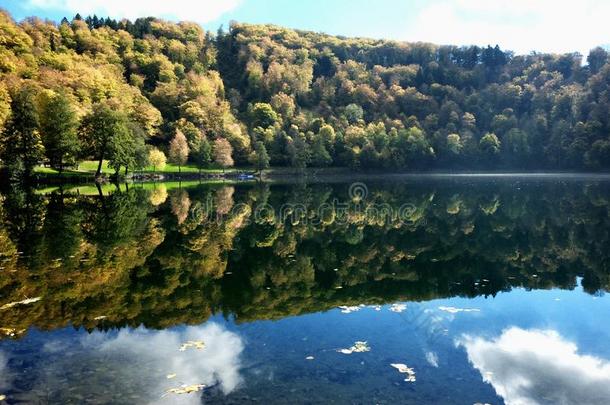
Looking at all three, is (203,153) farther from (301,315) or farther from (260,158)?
(301,315)

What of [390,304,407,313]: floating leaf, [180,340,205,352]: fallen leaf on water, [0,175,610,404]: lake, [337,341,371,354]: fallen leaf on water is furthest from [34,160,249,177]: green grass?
[337,341,371,354]: fallen leaf on water

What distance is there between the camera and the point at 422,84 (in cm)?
18800

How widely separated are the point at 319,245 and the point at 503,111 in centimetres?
15289

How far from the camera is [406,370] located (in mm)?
11391

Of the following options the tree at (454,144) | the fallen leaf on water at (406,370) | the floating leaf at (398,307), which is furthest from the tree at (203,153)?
the fallen leaf on water at (406,370)

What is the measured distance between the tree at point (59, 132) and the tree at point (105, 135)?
2713 mm

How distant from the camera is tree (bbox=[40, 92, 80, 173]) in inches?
3179

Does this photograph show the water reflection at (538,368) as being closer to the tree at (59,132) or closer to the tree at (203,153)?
the tree at (59,132)

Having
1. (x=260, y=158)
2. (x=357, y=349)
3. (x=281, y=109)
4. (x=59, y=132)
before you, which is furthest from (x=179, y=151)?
(x=357, y=349)

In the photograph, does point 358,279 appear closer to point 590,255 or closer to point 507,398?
point 507,398

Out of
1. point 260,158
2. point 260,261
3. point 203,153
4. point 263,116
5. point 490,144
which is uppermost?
point 263,116

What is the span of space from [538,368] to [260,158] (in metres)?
120

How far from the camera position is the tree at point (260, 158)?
129 meters

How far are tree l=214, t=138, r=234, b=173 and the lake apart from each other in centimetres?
9530
